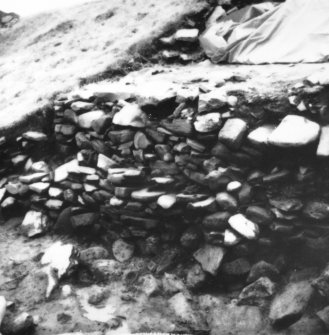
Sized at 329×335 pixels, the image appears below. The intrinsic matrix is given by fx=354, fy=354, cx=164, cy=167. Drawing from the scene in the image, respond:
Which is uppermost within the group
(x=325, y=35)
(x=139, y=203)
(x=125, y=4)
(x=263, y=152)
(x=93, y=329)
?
(x=125, y=4)

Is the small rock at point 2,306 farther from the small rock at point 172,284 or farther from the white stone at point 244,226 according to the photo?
the white stone at point 244,226

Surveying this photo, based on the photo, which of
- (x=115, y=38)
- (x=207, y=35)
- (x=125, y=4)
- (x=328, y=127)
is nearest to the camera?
(x=328, y=127)

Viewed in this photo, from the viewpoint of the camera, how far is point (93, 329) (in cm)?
355

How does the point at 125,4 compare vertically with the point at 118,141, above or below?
above

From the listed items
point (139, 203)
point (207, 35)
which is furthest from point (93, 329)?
point (207, 35)

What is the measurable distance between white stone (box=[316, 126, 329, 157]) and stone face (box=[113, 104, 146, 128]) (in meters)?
2.10

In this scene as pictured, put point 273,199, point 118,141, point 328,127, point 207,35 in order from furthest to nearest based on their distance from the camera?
point 207,35
point 118,141
point 273,199
point 328,127

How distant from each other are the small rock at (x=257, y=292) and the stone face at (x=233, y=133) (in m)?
1.43

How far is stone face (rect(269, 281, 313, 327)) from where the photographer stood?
3.32 metres

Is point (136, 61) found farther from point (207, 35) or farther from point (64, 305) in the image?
point (64, 305)

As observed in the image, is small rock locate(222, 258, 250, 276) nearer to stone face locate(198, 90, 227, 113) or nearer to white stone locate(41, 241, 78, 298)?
stone face locate(198, 90, 227, 113)

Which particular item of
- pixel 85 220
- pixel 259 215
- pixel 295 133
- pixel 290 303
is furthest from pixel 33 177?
pixel 290 303

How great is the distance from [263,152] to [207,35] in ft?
12.3

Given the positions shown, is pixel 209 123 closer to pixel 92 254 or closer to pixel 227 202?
pixel 227 202
